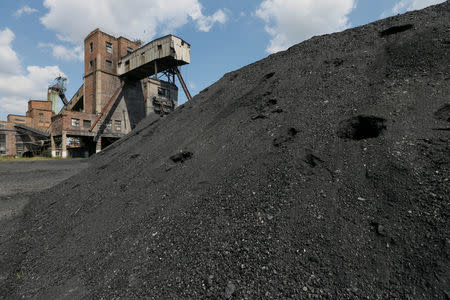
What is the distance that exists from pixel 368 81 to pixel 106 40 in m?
27.4

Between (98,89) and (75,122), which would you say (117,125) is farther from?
(98,89)

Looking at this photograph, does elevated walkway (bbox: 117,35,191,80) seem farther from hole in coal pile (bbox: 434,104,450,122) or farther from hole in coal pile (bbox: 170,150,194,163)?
hole in coal pile (bbox: 434,104,450,122)

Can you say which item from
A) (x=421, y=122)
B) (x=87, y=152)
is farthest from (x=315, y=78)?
(x=87, y=152)

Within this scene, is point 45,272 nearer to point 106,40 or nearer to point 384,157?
point 384,157

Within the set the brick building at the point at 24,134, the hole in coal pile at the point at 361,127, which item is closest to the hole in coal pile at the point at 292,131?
the hole in coal pile at the point at 361,127

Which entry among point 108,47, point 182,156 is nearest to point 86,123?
point 108,47

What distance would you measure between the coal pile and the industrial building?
18.1 metres

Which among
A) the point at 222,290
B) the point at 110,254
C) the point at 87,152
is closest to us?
the point at 222,290

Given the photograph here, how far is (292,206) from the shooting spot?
2811 millimetres

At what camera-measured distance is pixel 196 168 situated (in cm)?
450

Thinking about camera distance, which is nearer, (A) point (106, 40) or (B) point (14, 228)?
(B) point (14, 228)

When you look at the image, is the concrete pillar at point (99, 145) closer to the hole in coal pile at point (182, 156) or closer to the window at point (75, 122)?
the window at point (75, 122)

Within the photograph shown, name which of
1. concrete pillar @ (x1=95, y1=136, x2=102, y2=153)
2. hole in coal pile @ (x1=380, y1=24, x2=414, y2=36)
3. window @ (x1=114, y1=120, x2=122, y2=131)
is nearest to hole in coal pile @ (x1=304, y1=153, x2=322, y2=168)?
hole in coal pile @ (x1=380, y1=24, x2=414, y2=36)

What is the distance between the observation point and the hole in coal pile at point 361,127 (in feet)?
12.1
